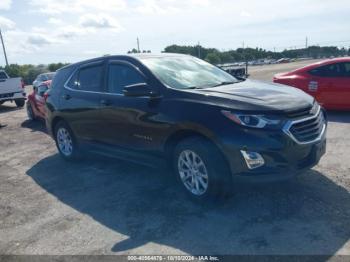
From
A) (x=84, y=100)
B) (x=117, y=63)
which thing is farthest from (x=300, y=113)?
(x=84, y=100)

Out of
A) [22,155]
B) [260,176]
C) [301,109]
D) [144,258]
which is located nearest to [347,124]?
[301,109]

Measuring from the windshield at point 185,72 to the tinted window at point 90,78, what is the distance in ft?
3.13

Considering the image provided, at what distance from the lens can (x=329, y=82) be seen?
9305 mm

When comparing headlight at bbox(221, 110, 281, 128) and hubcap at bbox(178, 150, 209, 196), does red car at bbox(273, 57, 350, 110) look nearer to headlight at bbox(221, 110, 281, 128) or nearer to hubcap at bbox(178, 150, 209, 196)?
headlight at bbox(221, 110, 281, 128)

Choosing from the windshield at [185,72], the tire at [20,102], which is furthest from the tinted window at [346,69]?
the tire at [20,102]

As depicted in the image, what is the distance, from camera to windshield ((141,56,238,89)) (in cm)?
491

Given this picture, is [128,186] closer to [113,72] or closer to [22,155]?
[113,72]

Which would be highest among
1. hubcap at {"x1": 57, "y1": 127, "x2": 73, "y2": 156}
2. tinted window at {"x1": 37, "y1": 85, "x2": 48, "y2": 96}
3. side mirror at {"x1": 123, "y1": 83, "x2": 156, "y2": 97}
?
side mirror at {"x1": 123, "y1": 83, "x2": 156, "y2": 97}

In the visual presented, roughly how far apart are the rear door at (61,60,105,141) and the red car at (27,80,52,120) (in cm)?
458

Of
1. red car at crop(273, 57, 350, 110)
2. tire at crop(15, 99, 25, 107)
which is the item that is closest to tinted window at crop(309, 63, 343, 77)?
red car at crop(273, 57, 350, 110)

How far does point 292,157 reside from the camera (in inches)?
157

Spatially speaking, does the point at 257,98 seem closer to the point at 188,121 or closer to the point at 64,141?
the point at 188,121

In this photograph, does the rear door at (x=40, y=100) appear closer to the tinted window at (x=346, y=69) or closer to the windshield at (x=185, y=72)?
the windshield at (x=185, y=72)

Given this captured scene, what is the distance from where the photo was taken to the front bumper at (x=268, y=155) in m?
3.89
